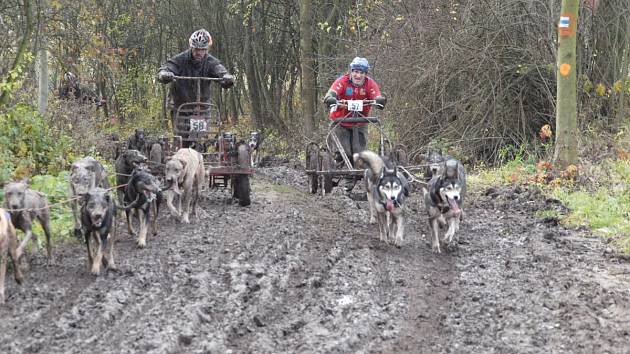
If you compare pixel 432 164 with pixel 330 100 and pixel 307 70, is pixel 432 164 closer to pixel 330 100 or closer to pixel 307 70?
pixel 330 100

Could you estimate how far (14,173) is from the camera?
34.2 ft

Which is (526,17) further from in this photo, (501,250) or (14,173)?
(14,173)

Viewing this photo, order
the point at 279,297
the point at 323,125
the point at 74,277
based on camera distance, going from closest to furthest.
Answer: the point at 279,297
the point at 74,277
the point at 323,125

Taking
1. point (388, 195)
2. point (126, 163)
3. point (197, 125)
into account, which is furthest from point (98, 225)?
point (197, 125)

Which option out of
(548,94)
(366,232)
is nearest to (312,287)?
(366,232)

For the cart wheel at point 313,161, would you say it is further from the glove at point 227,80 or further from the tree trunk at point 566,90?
the tree trunk at point 566,90

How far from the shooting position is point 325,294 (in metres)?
6.64

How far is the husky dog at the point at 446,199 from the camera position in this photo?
28.2 ft

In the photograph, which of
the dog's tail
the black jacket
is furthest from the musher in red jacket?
the dog's tail

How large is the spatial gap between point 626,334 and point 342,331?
195 centimetres

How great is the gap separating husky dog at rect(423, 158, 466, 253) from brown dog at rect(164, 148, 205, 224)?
303cm

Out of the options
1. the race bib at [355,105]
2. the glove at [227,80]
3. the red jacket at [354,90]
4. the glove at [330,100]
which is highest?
the glove at [227,80]

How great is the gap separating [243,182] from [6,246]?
5.09 meters

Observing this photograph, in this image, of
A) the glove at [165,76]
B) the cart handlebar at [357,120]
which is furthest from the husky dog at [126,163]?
the cart handlebar at [357,120]
